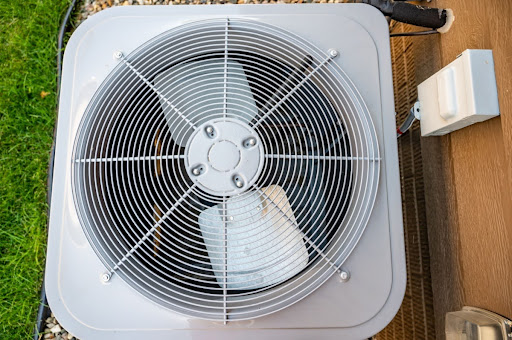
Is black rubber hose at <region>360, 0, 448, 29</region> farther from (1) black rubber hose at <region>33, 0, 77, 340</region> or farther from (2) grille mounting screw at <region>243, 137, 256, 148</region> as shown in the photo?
(1) black rubber hose at <region>33, 0, 77, 340</region>

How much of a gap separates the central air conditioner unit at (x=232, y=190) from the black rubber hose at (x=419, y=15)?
5.3 inches

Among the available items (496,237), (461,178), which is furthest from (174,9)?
(496,237)

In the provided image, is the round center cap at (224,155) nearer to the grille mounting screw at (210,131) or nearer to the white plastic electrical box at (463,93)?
the grille mounting screw at (210,131)

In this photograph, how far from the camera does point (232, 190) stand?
120cm

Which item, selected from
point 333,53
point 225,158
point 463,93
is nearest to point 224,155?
point 225,158

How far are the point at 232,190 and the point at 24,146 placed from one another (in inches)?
57.5

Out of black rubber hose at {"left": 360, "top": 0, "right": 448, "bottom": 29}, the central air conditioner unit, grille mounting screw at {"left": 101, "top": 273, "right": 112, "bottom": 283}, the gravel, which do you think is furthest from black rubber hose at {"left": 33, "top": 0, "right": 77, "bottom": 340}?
black rubber hose at {"left": 360, "top": 0, "right": 448, "bottom": 29}

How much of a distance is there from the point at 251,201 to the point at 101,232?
483mm

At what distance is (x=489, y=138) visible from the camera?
117 cm

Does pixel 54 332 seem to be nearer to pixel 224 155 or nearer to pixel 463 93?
pixel 224 155

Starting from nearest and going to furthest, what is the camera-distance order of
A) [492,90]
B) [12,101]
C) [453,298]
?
[492,90] < [453,298] < [12,101]

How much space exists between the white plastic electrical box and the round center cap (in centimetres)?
65

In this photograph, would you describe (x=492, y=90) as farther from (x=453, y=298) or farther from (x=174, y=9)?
(x=174, y=9)

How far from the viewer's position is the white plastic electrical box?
1.11 meters
